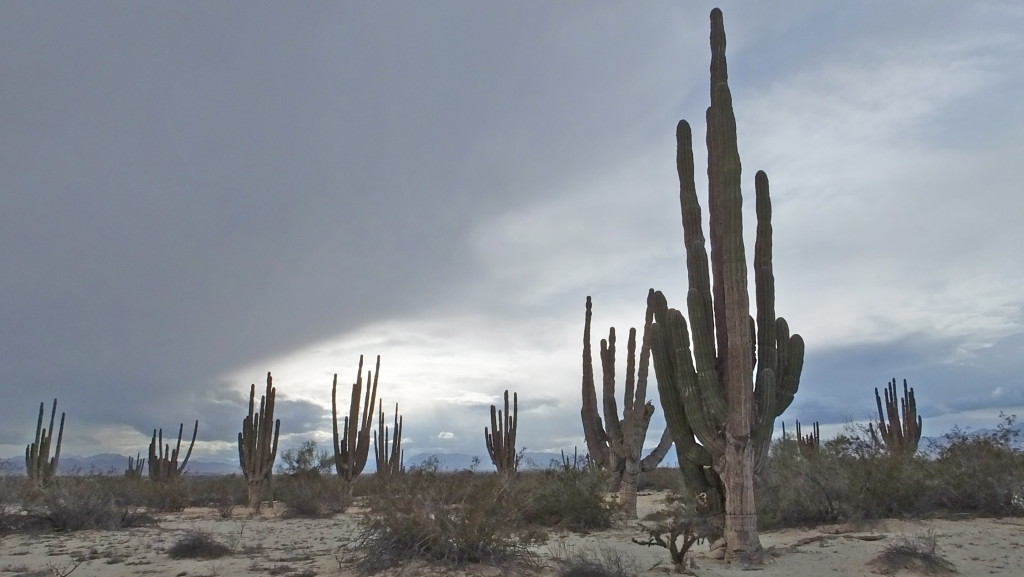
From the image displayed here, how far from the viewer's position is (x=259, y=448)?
79.8 feet

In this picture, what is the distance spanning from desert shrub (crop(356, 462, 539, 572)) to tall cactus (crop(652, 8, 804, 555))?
3011mm

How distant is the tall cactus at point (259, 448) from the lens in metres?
24.2

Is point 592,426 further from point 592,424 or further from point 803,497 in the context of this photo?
point 803,497

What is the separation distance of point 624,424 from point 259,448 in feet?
43.5

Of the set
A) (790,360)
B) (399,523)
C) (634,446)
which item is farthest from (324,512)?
(790,360)

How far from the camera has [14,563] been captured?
428 inches

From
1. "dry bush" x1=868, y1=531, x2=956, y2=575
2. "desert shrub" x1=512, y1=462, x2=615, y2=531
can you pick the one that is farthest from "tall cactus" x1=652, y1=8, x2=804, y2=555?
"desert shrub" x1=512, y1=462, x2=615, y2=531

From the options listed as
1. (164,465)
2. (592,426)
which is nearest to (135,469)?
(164,465)

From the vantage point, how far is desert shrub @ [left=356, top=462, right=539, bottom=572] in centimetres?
957

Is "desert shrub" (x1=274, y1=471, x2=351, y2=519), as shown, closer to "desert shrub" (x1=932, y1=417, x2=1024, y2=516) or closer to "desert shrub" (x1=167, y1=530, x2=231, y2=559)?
"desert shrub" (x1=167, y1=530, x2=231, y2=559)

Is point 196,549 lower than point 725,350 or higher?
lower

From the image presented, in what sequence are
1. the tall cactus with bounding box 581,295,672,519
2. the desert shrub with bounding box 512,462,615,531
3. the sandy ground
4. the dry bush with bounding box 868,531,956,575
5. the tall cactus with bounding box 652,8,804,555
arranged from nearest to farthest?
the dry bush with bounding box 868,531,956,575
the sandy ground
the tall cactus with bounding box 652,8,804,555
the desert shrub with bounding box 512,462,615,531
the tall cactus with bounding box 581,295,672,519

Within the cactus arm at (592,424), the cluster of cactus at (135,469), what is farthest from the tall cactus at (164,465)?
the cactus arm at (592,424)

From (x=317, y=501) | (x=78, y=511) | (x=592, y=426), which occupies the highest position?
(x=592, y=426)
